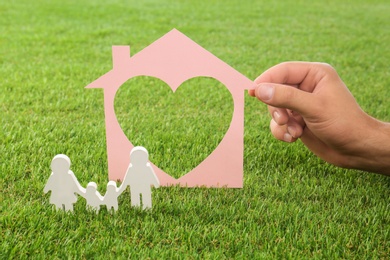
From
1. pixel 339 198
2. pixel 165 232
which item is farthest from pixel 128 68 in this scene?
pixel 339 198

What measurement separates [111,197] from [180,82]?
45 centimetres

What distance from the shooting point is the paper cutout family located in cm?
156

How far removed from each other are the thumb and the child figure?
0.41 m

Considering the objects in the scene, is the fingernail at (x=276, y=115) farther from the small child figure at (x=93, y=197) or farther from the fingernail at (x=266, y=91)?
the small child figure at (x=93, y=197)

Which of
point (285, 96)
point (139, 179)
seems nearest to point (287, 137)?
point (285, 96)

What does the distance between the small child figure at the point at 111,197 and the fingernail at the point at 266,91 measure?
1.73 ft

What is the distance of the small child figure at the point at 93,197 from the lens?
1.57 metres

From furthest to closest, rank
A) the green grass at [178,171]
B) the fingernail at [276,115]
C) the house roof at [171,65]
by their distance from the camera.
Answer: the fingernail at [276,115], the house roof at [171,65], the green grass at [178,171]

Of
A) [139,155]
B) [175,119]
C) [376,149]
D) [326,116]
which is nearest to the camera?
[139,155]

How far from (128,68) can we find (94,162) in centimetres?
44

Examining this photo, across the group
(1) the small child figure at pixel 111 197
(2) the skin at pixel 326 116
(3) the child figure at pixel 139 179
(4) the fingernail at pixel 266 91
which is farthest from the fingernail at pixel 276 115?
(1) the small child figure at pixel 111 197

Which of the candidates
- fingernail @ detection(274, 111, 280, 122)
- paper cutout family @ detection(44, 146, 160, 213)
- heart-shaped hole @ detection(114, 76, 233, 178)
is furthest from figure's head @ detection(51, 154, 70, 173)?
fingernail @ detection(274, 111, 280, 122)

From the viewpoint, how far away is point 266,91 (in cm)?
160

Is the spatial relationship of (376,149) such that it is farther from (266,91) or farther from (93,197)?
(93,197)
